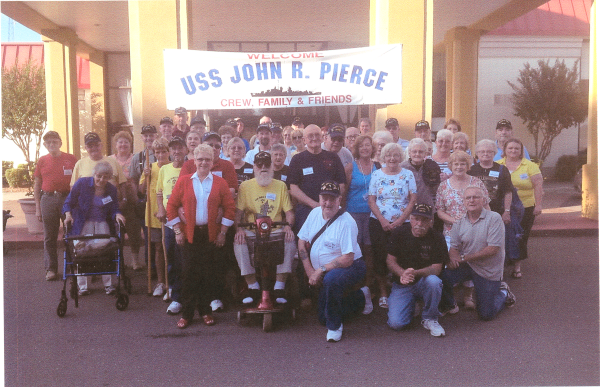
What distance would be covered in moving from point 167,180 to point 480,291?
3.63 m

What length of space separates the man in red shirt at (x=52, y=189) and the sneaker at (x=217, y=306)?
8.81 ft

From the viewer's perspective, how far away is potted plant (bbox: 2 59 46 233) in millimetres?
20016

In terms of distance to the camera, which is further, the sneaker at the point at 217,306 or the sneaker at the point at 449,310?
the sneaker at the point at 217,306

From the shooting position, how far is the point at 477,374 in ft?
14.5

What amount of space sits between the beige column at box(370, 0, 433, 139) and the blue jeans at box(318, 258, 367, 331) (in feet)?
16.8

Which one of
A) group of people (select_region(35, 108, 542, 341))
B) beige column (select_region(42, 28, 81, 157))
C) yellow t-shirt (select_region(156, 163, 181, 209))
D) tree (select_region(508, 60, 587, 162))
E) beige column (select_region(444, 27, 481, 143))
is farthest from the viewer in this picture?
tree (select_region(508, 60, 587, 162))

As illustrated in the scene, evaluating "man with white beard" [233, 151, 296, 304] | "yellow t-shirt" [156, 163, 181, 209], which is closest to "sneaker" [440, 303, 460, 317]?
"man with white beard" [233, 151, 296, 304]

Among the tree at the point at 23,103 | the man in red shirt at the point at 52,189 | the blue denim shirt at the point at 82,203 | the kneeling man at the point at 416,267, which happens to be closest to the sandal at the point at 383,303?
the kneeling man at the point at 416,267

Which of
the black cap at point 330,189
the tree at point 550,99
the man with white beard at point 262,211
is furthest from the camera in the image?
the tree at point 550,99

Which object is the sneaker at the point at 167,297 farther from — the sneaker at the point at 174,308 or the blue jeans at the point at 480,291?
the blue jeans at the point at 480,291

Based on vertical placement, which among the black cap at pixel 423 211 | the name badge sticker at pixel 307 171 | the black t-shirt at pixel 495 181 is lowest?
the black cap at pixel 423 211

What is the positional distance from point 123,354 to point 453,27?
44.3 ft

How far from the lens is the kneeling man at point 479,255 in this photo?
5781 mm

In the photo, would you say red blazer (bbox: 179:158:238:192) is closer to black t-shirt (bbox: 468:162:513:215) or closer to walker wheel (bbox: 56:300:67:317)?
walker wheel (bbox: 56:300:67:317)
